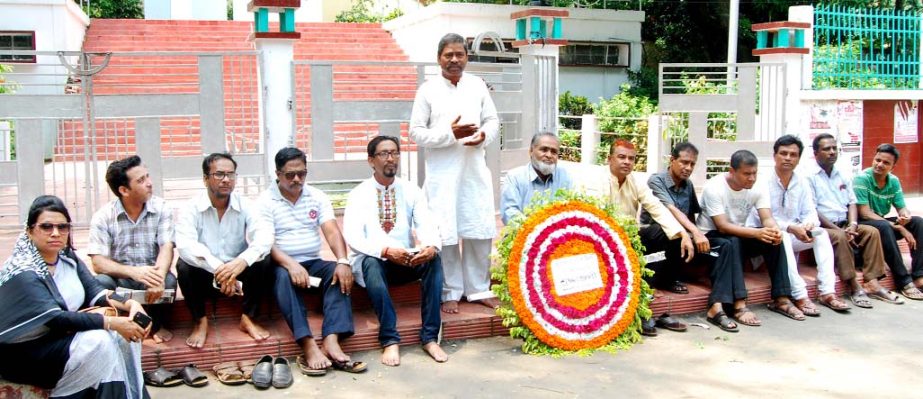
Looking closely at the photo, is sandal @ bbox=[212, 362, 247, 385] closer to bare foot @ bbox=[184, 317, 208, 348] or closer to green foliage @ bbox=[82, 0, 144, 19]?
bare foot @ bbox=[184, 317, 208, 348]

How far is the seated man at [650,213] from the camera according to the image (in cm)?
561

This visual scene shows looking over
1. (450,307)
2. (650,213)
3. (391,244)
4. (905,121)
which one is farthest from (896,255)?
(905,121)

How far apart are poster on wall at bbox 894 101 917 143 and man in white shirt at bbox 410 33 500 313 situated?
7.80 metres

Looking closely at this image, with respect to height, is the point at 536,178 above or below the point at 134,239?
above

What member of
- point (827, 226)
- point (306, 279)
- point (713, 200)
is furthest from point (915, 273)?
point (306, 279)

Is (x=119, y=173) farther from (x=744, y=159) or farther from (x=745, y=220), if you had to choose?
(x=745, y=220)

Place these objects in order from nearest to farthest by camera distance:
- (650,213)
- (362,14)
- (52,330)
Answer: (52,330), (650,213), (362,14)

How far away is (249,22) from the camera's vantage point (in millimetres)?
17516

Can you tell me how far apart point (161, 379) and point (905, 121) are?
10.3m

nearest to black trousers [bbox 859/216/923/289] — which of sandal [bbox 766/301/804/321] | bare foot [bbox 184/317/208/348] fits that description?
sandal [bbox 766/301/804/321]

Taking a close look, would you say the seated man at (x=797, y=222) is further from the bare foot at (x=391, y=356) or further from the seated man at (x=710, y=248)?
the bare foot at (x=391, y=356)

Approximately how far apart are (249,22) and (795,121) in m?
11.6

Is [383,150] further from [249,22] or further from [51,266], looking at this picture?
[249,22]

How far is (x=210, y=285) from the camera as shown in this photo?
4.67m
